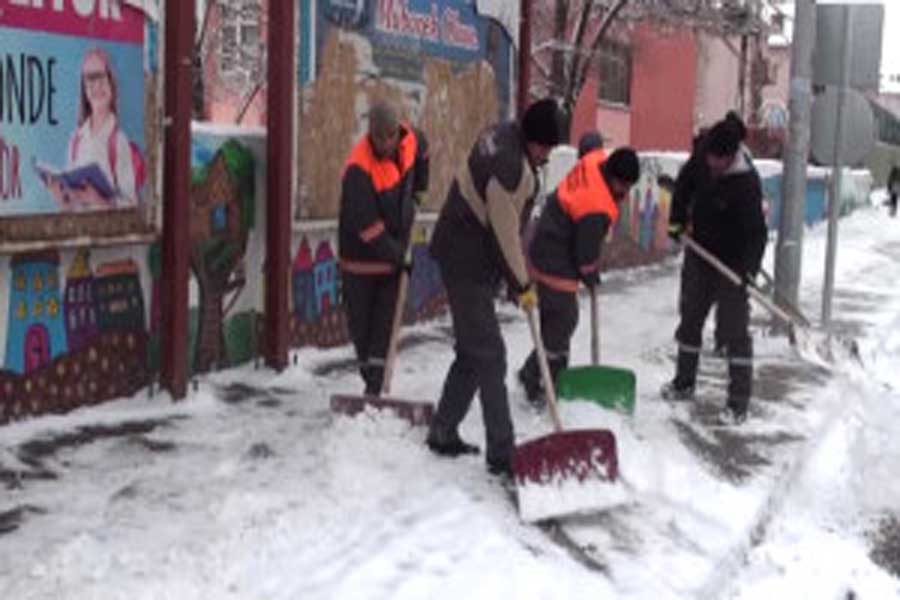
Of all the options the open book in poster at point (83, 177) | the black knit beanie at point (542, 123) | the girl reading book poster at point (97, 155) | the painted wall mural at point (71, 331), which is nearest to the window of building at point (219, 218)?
the painted wall mural at point (71, 331)

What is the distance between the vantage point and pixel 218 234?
7.56 m

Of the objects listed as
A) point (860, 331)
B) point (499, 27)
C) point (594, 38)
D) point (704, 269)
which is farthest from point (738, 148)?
point (594, 38)

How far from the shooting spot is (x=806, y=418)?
779 centimetres

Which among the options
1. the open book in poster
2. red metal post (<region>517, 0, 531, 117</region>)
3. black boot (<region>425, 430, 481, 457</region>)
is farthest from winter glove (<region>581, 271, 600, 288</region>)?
red metal post (<region>517, 0, 531, 117</region>)

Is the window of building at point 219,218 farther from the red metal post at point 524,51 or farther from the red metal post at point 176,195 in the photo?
the red metal post at point 524,51

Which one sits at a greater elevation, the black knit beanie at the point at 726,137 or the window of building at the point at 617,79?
the window of building at the point at 617,79

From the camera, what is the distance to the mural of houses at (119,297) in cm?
661

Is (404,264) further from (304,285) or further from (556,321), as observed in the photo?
(304,285)

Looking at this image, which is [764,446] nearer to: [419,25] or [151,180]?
[151,180]

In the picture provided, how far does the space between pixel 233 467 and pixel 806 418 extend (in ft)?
12.7

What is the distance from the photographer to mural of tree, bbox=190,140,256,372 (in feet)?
24.2

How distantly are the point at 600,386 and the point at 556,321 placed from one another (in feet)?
1.60

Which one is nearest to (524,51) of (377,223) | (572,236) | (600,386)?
(572,236)

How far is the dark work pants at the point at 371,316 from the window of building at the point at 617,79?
75.3 feet
